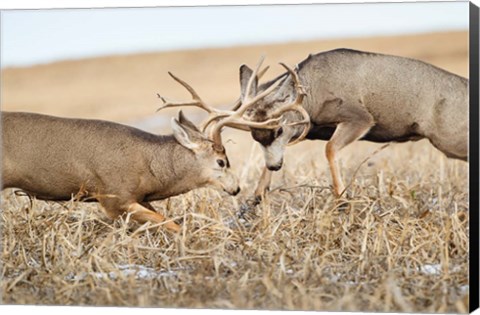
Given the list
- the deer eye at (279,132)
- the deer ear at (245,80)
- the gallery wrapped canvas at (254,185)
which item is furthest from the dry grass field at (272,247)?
the deer ear at (245,80)

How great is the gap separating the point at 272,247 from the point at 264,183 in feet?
3.77

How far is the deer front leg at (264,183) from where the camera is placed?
10.6 meters

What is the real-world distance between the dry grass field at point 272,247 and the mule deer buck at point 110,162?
0.21 m

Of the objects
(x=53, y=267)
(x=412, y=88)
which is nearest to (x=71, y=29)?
(x=53, y=267)

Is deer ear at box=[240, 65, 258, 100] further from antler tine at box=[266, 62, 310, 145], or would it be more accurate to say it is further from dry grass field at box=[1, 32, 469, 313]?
dry grass field at box=[1, 32, 469, 313]

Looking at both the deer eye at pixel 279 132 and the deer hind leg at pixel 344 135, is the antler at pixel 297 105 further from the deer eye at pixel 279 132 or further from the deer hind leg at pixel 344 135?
the deer hind leg at pixel 344 135

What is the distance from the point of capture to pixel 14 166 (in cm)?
988

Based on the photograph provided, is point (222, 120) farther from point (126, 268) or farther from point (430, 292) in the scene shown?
point (430, 292)

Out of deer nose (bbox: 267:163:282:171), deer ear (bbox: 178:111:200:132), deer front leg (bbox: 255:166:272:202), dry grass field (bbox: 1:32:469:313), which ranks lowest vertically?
dry grass field (bbox: 1:32:469:313)

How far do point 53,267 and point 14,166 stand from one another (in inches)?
33.9

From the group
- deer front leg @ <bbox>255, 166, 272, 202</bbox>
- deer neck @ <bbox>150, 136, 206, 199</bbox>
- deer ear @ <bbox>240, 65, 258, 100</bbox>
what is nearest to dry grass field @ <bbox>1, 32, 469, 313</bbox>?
deer front leg @ <bbox>255, 166, 272, 202</bbox>

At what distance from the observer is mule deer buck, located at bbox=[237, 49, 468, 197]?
10172mm

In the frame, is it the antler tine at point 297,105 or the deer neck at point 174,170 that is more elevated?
the antler tine at point 297,105

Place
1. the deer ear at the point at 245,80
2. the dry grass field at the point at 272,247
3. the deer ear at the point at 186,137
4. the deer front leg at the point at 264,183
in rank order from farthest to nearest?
the deer front leg at the point at 264,183 < the deer ear at the point at 245,80 < the deer ear at the point at 186,137 < the dry grass field at the point at 272,247
